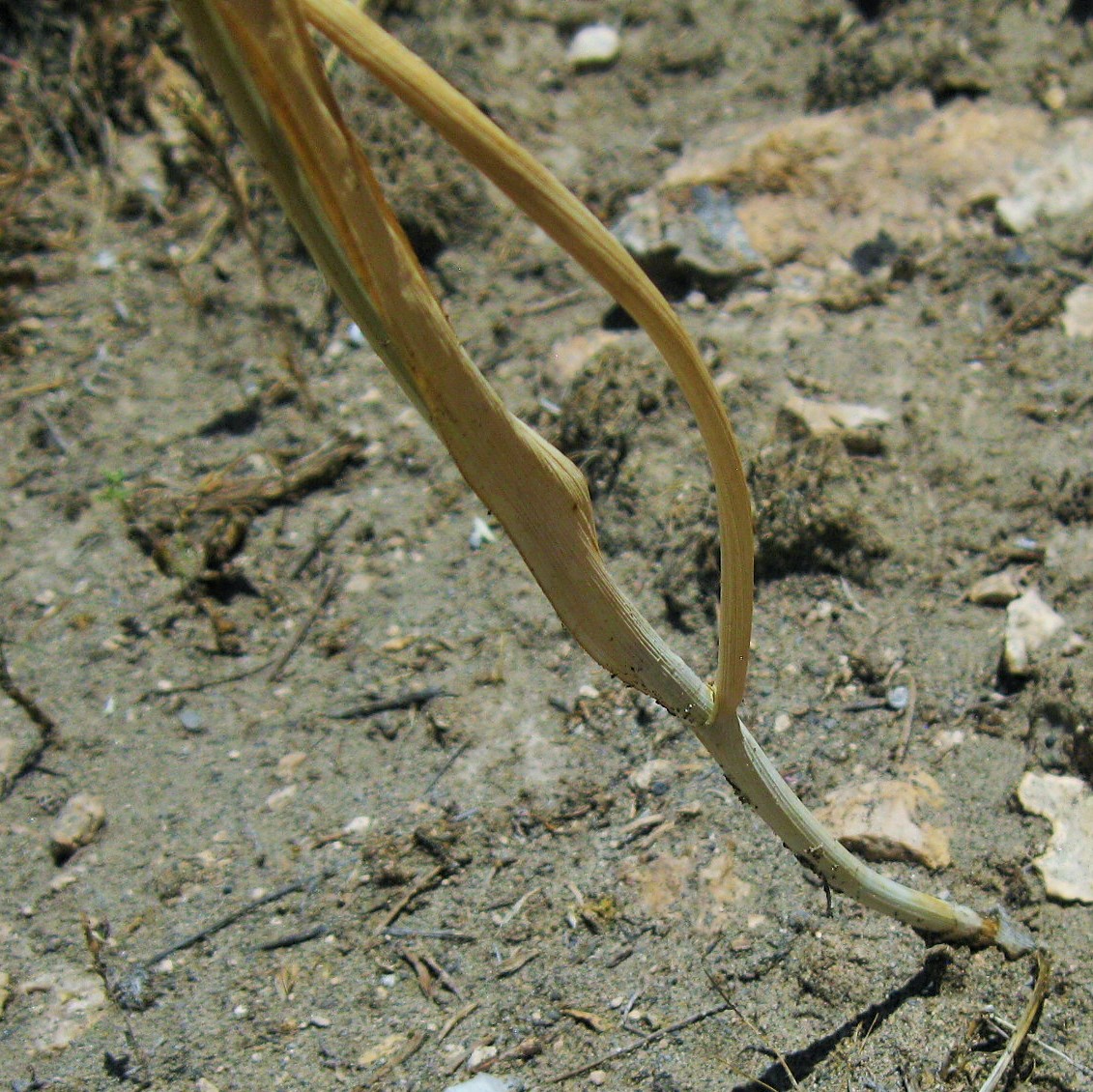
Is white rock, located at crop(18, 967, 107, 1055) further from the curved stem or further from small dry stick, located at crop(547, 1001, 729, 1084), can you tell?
the curved stem

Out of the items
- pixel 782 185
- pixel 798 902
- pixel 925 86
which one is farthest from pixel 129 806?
pixel 925 86

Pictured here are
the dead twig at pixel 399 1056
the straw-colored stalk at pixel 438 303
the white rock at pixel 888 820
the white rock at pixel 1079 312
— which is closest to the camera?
the straw-colored stalk at pixel 438 303

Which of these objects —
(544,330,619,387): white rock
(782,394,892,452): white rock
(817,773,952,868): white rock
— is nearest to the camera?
(817,773,952,868): white rock

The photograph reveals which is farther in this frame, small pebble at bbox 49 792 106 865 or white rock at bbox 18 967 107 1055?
small pebble at bbox 49 792 106 865

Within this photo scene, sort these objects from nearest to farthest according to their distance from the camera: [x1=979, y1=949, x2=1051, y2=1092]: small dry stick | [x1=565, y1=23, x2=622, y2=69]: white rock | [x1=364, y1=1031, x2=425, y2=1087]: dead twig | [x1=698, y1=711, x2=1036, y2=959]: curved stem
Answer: [x1=698, y1=711, x2=1036, y2=959]: curved stem → [x1=979, y1=949, x2=1051, y2=1092]: small dry stick → [x1=364, y1=1031, x2=425, y2=1087]: dead twig → [x1=565, y1=23, x2=622, y2=69]: white rock

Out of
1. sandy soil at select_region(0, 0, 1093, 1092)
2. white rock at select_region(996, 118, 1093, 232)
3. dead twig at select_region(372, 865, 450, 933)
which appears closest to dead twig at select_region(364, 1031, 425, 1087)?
sandy soil at select_region(0, 0, 1093, 1092)

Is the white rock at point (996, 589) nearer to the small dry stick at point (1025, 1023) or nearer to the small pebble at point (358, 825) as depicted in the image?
the small dry stick at point (1025, 1023)

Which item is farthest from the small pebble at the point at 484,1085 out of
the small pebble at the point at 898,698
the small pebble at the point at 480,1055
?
the small pebble at the point at 898,698

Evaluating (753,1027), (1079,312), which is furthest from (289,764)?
(1079,312)
